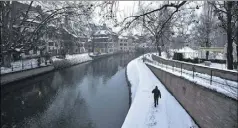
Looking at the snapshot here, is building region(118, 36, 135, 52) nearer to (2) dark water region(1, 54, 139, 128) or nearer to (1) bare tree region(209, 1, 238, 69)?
(2) dark water region(1, 54, 139, 128)

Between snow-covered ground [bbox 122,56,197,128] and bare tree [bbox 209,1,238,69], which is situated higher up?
bare tree [bbox 209,1,238,69]

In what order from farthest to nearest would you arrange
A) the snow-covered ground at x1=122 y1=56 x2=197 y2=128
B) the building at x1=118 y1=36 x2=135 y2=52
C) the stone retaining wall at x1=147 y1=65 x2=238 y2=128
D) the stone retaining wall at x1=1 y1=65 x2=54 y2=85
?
the building at x1=118 y1=36 x2=135 y2=52 < the stone retaining wall at x1=1 y1=65 x2=54 y2=85 < the snow-covered ground at x1=122 y1=56 x2=197 y2=128 < the stone retaining wall at x1=147 y1=65 x2=238 y2=128

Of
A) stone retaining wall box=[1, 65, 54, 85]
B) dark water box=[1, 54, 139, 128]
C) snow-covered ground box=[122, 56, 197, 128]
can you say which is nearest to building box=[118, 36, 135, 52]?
stone retaining wall box=[1, 65, 54, 85]

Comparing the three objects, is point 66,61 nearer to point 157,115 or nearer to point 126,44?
point 157,115

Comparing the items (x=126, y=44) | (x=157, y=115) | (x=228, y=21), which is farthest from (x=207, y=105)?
(x=126, y=44)

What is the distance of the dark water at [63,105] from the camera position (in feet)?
49.0

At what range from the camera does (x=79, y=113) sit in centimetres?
1670

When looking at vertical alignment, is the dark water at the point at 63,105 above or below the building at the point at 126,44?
below

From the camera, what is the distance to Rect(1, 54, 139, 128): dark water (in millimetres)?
14938

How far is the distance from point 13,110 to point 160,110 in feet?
37.8

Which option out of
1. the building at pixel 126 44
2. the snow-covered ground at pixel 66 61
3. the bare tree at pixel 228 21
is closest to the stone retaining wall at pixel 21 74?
the snow-covered ground at pixel 66 61

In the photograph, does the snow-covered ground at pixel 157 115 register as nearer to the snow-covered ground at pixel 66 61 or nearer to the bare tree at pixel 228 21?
the bare tree at pixel 228 21

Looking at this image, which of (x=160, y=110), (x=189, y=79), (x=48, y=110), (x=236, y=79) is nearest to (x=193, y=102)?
(x=189, y=79)

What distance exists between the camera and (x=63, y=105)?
61.2 feet
